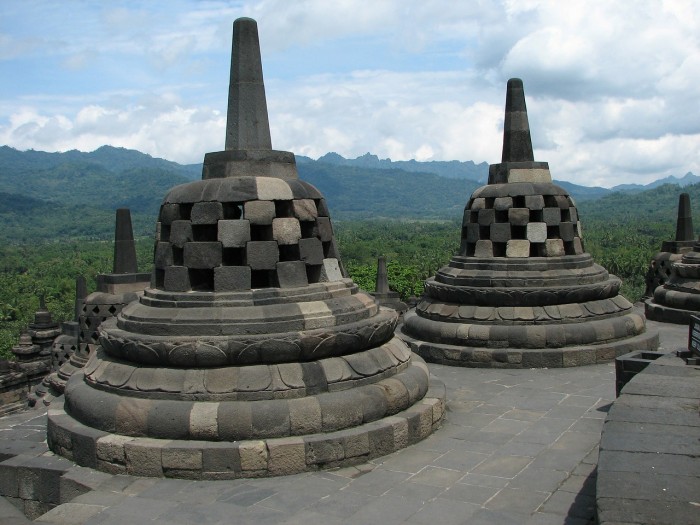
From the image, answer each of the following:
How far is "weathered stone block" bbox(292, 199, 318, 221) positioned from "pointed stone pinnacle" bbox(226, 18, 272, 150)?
2.51 feet

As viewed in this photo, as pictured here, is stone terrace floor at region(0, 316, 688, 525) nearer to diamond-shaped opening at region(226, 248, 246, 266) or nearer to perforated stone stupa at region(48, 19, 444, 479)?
perforated stone stupa at region(48, 19, 444, 479)

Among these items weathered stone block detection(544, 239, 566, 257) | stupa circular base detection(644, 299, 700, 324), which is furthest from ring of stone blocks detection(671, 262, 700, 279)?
weathered stone block detection(544, 239, 566, 257)

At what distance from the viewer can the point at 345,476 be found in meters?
5.74

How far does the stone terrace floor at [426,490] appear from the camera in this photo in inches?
195

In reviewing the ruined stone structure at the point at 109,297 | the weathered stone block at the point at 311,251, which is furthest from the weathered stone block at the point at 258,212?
the ruined stone structure at the point at 109,297

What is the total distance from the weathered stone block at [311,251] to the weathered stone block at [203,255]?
2.58 ft

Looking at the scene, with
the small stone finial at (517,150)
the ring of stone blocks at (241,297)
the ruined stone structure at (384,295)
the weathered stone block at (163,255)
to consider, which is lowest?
the ruined stone structure at (384,295)

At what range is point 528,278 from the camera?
10.3 metres

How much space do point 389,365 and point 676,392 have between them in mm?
2458

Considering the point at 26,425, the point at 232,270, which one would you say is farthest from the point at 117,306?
the point at 232,270

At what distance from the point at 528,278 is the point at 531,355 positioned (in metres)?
1.17

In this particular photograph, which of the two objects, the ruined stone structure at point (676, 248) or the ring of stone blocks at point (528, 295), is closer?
the ring of stone blocks at point (528, 295)

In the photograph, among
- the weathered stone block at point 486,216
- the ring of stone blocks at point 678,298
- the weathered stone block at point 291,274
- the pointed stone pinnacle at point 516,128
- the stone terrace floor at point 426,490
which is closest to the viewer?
the stone terrace floor at point 426,490

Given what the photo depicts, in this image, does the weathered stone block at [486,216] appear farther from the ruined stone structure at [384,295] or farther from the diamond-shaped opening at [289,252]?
the ruined stone structure at [384,295]
